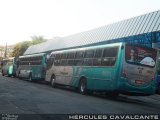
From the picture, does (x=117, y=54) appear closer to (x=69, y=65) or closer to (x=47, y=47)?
(x=69, y=65)

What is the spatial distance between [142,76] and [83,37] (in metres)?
22.9

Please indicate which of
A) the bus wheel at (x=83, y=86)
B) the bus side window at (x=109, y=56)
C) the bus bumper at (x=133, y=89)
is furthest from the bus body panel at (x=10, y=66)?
the bus bumper at (x=133, y=89)

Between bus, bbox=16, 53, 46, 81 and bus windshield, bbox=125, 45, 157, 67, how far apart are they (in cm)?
1670

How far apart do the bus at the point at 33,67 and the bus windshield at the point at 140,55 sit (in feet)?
54.8

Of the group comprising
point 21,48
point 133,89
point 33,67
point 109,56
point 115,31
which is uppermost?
point 21,48

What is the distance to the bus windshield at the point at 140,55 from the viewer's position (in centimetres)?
1850

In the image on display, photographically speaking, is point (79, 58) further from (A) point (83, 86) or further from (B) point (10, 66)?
(B) point (10, 66)

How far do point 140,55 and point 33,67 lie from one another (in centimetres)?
2045

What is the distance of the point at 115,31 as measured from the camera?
111 ft

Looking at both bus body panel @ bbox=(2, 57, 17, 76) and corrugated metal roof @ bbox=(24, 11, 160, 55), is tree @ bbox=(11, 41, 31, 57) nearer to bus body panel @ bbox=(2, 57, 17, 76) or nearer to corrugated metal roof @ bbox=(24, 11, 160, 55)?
bus body panel @ bbox=(2, 57, 17, 76)

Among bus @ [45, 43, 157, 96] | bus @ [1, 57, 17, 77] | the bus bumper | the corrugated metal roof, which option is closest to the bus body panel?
bus @ [1, 57, 17, 77]

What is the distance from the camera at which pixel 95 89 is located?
20.8 meters

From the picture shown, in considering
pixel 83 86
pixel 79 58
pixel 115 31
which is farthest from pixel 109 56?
pixel 115 31

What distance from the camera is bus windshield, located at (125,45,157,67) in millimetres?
18500
